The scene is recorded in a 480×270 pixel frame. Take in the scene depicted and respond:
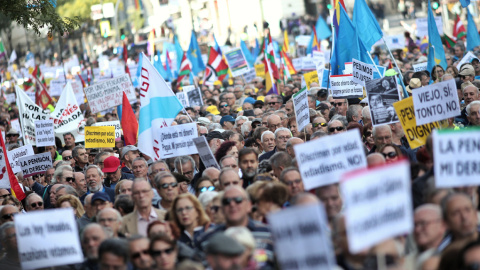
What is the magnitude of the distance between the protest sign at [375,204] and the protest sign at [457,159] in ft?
4.23

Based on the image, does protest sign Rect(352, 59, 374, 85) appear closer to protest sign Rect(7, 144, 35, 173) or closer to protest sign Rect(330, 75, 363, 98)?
protest sign Rect(330, 75, 363, 98)

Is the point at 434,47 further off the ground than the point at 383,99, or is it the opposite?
the point at 434,47

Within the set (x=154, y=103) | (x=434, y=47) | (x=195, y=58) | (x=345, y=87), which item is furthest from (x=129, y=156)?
(x=195, y=58)

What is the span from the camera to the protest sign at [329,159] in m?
7.27

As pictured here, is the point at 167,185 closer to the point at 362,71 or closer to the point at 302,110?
the point at 302,110

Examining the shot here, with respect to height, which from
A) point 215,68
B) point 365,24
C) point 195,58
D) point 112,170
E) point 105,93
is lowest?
point 112,170

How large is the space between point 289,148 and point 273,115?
2534mm

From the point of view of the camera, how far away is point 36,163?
44.1ft

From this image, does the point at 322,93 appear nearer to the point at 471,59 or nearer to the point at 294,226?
the point at 471,59

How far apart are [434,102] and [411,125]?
1.54 ft

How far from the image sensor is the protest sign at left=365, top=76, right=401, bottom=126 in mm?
11117

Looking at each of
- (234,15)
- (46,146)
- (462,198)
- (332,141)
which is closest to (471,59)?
(46,146)

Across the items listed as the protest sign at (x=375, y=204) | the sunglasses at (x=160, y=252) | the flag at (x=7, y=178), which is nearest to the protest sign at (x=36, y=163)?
the flag at (x=7, y=178)

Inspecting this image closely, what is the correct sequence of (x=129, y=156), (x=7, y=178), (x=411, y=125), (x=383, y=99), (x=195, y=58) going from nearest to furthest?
(x=411, y=125)
(x=383, y=99)
(x=7, y=178)
(x=129, y=156)
(x=195, y=58)
